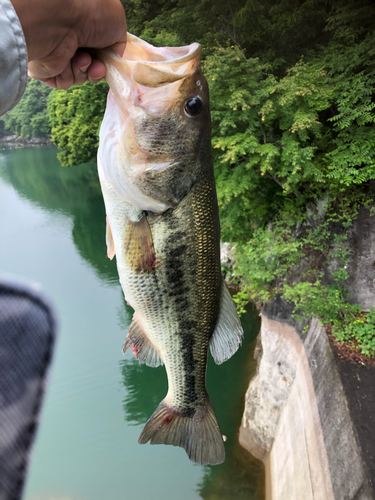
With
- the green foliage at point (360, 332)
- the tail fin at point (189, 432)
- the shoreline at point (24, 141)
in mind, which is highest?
the shoreline at point (24, 141)

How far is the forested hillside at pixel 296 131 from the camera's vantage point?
15.3 feet

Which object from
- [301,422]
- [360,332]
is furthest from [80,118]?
[301,422]

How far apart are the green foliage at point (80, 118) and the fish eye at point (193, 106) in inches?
399

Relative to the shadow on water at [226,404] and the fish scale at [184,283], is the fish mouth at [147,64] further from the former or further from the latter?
the shadow on water at [226,404]

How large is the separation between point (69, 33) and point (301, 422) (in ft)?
16.1

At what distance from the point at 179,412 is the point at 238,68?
5.09 meters

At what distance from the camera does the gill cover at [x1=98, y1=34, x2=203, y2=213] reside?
129 centimetres

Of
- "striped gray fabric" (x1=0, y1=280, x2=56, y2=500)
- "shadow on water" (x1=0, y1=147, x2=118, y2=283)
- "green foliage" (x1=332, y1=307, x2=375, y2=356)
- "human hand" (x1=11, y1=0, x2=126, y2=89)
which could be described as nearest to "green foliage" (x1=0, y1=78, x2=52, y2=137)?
"shadow on water" (x1=0, y1=147, x2=118, y2=283)

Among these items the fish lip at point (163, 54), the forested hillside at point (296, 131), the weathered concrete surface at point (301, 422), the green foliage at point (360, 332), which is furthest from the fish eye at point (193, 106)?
the green foliage at point (360, 332)

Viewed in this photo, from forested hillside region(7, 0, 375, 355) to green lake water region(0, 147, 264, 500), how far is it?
3.03 metres

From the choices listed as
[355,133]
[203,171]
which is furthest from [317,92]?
[203,171]

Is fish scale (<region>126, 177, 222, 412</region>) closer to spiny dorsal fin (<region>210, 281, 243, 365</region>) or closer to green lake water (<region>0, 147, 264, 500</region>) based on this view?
spiny dorsal fin (<region>210, 281, 243, 365</region>)

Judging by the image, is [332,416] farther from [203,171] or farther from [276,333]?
[203,171]

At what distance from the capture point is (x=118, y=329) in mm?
8562
